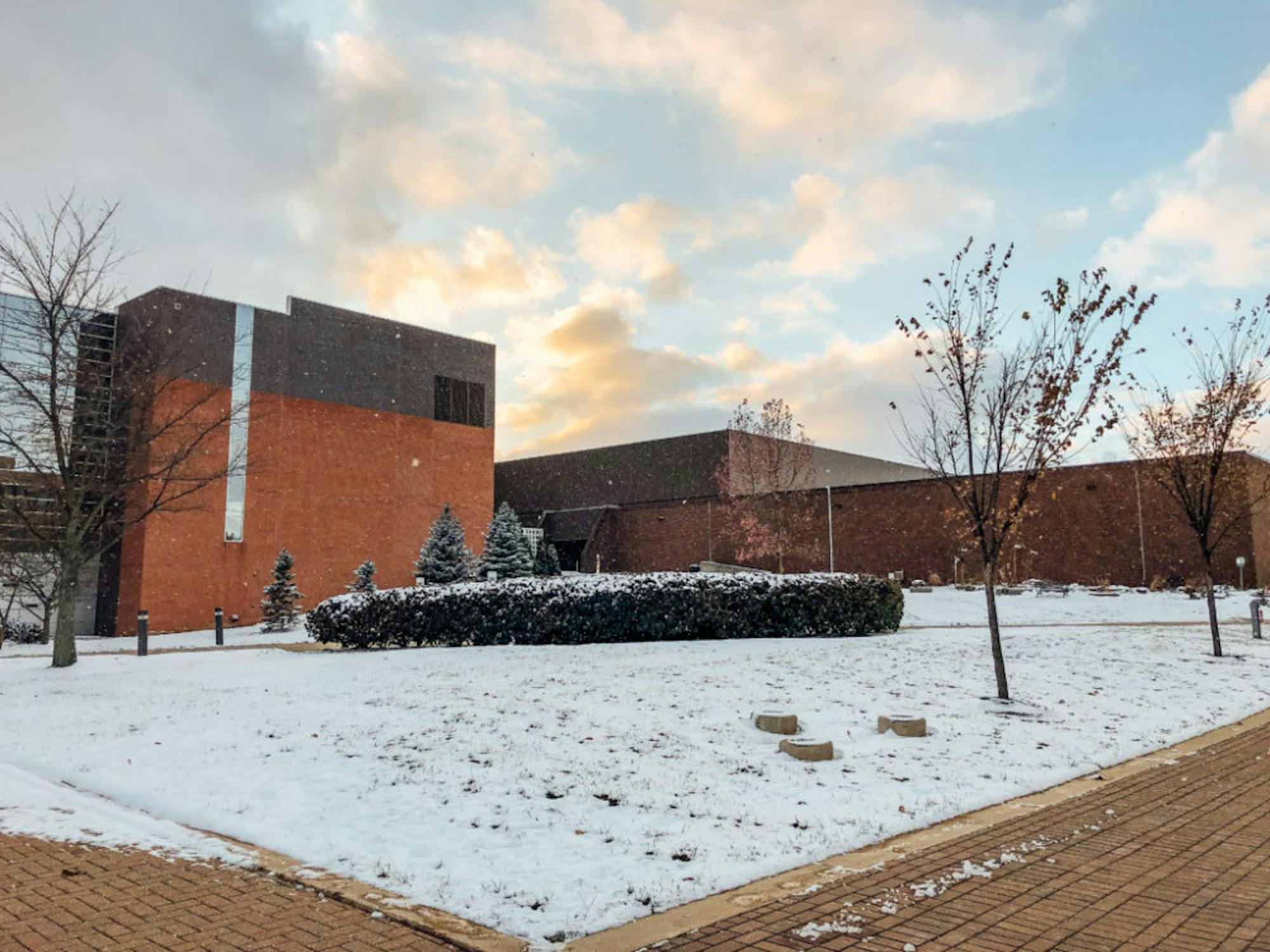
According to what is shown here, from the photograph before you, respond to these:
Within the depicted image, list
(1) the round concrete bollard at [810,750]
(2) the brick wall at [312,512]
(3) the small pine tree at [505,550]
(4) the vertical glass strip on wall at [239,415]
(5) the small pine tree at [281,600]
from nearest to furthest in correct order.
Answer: (1) the round concrete bollard at [810,750], (5) the small pine tree at [281,600], (2) the brick wall at [312,512], (4) the vertical glass strip on wall at [239,415], (3) the small pine tree at [505,550]

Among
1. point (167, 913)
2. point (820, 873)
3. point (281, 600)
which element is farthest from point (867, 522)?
point (167, 913)

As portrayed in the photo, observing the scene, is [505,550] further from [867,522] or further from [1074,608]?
[1074,608]

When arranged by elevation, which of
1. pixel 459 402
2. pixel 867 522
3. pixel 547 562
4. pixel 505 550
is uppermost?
pixel 459 402

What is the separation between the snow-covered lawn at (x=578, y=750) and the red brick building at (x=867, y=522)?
37.2 feet

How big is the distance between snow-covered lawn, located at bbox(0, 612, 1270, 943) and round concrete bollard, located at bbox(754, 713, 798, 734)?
3.9 inches

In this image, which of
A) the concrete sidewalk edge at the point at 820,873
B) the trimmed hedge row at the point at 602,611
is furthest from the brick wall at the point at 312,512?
the concrete sidewalk edge at the point at 820,873

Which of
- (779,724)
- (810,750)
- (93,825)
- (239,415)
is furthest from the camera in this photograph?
(239,415)

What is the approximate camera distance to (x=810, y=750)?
714cm

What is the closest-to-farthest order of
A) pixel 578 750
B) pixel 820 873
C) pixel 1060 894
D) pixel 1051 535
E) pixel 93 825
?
1. pixel 1060 894
2. pixel 820 873
3. pixel 93 825
4. pixel 578 750
5. pixel 1051 535

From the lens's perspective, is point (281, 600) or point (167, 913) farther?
point (281, 600)

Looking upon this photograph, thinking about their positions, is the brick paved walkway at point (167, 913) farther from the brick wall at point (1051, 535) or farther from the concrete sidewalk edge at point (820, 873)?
the brick wall at point (1051, 535)

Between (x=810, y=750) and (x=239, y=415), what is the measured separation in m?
26.8

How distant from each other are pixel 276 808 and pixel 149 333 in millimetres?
14315

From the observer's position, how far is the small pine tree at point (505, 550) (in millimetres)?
29984
